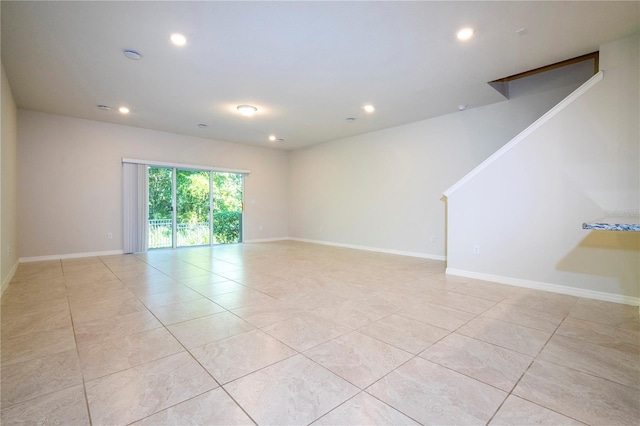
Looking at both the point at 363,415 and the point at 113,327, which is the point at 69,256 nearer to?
the point at 113,327

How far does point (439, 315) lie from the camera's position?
278 centimetres

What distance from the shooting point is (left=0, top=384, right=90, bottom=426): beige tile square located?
4.62ft

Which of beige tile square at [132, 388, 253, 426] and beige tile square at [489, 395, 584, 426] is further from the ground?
beige tile square at [132, 388, 253, 426]

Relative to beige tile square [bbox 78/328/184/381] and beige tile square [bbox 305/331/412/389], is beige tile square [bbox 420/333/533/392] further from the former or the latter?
beige tile square [bbox 78/328/184/381]

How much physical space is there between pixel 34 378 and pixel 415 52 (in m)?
4.28

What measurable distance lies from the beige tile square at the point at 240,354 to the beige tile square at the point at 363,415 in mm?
610

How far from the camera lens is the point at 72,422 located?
1.40 metres

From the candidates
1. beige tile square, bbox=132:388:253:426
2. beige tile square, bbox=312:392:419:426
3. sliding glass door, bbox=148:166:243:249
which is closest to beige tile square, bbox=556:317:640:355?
beige tile square, bbox=312:392:419:426

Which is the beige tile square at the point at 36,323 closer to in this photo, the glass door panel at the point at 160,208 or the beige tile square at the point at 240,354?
the beige tile square at the point at 240,354

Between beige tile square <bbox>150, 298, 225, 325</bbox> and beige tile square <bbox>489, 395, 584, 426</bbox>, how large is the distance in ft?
7.74

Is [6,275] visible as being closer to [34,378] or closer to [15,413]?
[34,378]

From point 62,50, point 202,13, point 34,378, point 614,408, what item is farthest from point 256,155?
point 614,408

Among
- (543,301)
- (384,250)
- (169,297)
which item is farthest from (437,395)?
(384,250)

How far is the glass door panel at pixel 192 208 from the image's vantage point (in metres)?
7.28
